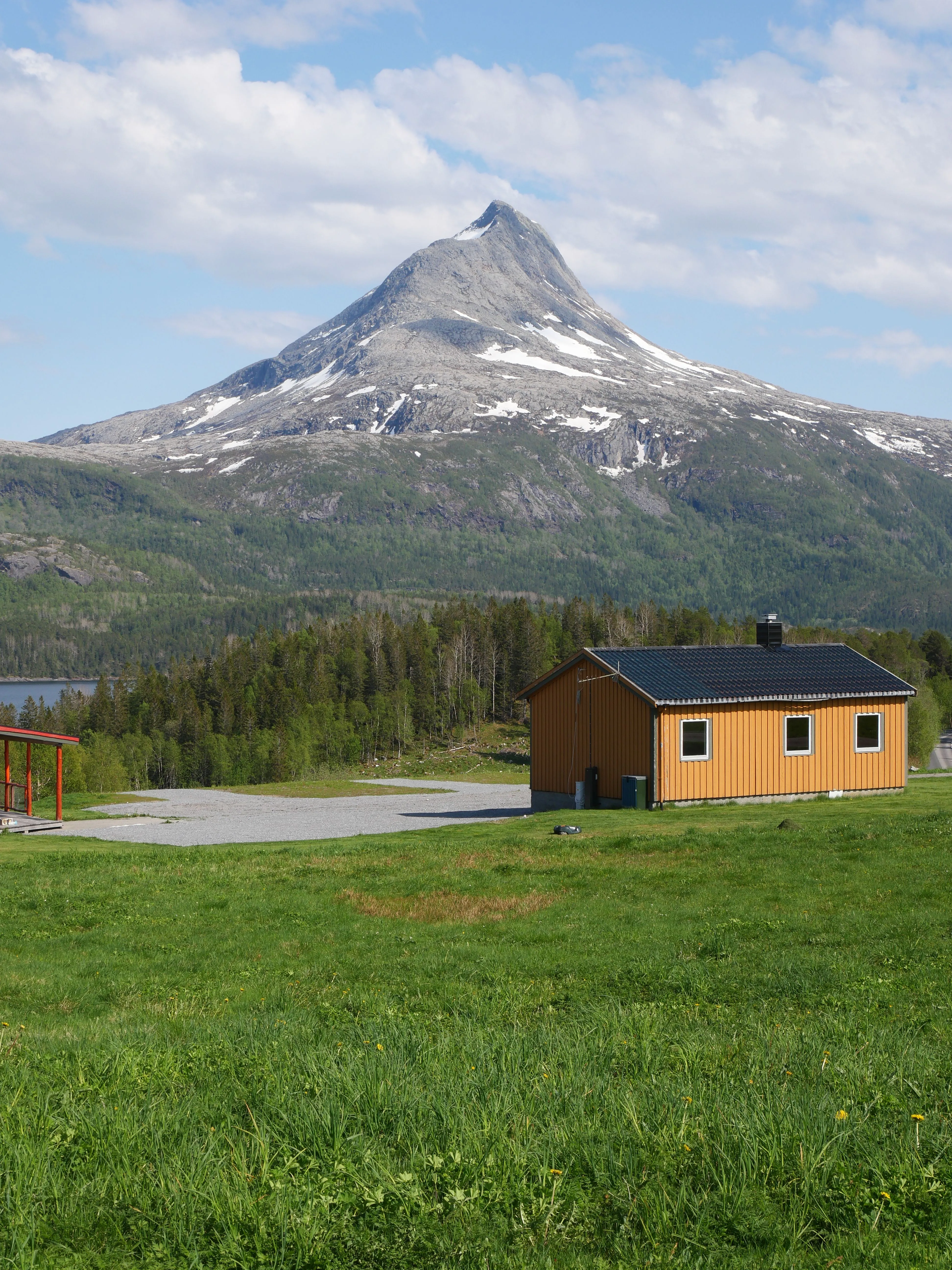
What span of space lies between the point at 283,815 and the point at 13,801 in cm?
1052

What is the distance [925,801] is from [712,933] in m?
21.8

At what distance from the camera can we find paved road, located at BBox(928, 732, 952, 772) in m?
95.5

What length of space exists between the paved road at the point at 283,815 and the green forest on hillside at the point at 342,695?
45.8m

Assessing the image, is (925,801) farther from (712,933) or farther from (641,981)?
(641,981)

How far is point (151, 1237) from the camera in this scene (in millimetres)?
5098

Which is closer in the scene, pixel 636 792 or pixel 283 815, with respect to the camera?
pixel 636 792

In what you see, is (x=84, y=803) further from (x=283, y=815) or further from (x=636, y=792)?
(x=636, y=792)

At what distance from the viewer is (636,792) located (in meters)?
34.7

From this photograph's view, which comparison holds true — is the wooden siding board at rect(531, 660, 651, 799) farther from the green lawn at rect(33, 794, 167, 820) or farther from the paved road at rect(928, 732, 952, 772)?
the paved road at rect(928, 732, 952, 772)

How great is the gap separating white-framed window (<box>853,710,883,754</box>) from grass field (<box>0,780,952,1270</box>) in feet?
73.8

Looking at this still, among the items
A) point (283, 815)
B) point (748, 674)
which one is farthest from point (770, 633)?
point (283, 815)

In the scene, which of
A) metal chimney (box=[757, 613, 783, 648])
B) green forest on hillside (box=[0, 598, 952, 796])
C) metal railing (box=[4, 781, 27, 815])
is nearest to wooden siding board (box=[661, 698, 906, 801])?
metal chimney (box=[757, 613, 783, 648])

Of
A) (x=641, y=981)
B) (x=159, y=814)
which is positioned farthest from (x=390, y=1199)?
(x=159, y=814)

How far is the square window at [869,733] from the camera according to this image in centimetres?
3778
